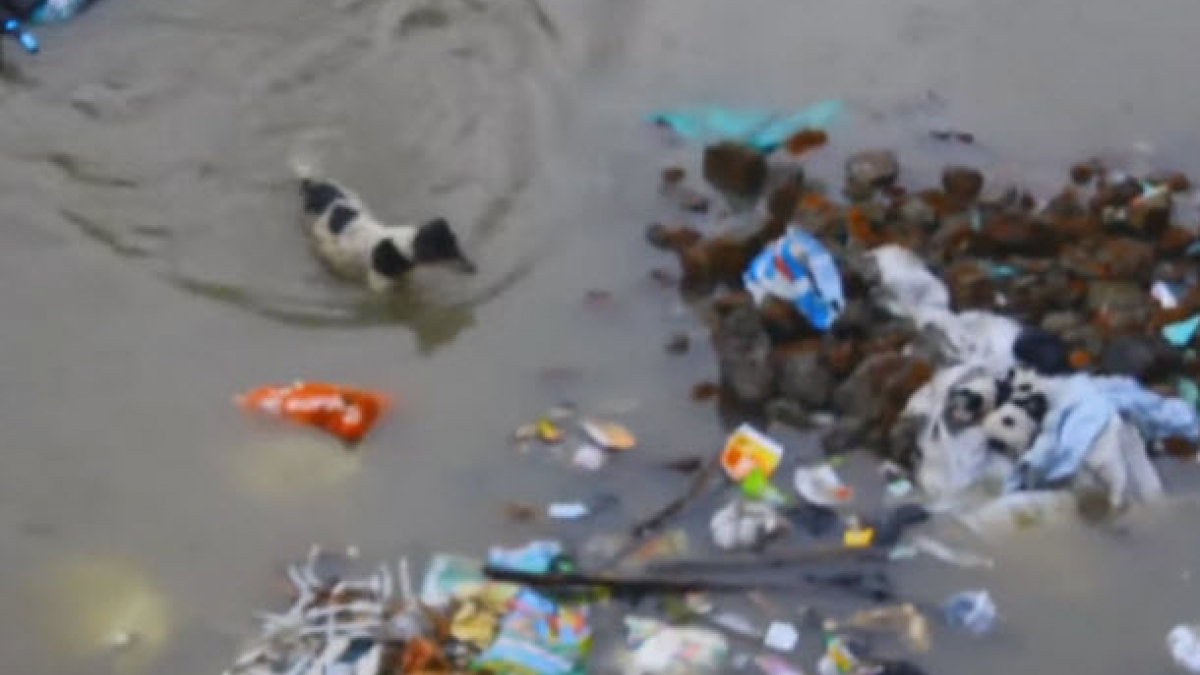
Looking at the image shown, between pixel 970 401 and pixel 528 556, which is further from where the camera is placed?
pixel 970 401

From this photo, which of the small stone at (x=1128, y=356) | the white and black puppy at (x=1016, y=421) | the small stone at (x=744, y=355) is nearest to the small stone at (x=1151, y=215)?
the small stone at (x=1128, y=356)

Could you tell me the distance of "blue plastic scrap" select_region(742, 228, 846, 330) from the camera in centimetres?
428

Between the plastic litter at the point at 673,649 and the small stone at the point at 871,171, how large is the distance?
5.67 feet

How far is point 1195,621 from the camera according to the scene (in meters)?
3.74

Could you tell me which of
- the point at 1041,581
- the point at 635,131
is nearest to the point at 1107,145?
the point at 635,131

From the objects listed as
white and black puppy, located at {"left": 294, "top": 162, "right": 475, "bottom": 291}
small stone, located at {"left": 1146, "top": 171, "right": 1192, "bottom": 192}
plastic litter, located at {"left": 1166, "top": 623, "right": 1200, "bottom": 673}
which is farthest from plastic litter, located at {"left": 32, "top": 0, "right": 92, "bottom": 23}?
plastic litter, located at {"left": 1166, "top": 623, "right": 1200, "bottom": 673}

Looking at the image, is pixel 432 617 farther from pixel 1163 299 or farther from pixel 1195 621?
pixel 1163 299

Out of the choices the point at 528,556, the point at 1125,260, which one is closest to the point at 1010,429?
the point at 1125,260

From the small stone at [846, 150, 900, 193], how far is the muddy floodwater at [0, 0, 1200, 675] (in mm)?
112

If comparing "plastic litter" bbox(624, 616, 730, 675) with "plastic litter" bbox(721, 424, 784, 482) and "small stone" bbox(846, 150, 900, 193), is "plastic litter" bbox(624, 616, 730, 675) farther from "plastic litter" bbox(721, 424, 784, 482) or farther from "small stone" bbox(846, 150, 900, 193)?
"small stone" bbox(846, 150, 900, 193)

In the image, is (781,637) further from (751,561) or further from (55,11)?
(55,11)

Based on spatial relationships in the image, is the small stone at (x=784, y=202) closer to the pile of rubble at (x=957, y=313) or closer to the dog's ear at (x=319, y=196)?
the pile of rubble at (x=957, y=313)

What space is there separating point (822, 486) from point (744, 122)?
5.37 ft

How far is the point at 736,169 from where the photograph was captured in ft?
16.0
